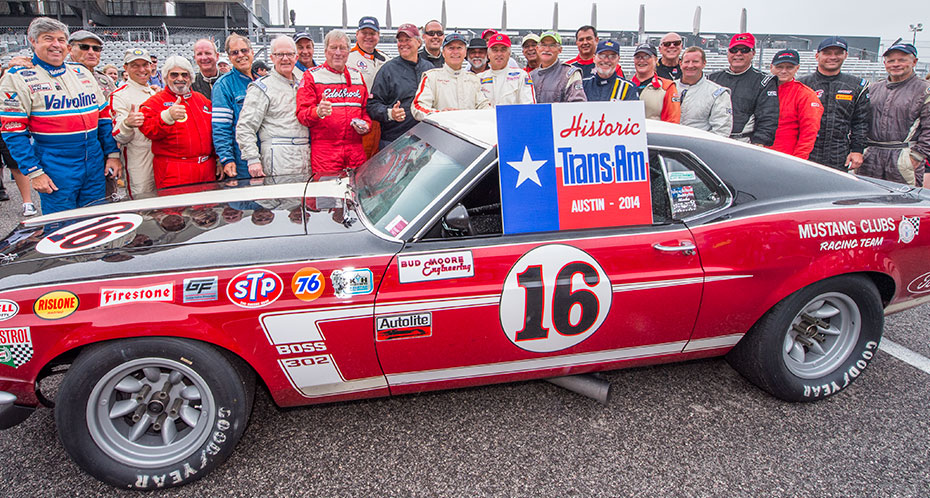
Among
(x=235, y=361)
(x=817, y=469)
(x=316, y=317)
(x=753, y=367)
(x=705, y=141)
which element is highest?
(x=705, y=141)

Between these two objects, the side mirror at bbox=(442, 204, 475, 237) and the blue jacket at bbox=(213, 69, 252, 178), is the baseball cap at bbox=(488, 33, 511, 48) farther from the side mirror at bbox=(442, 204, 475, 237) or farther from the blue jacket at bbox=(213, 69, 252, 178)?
the side mirror at bbox=(442, 204, 475, 237)

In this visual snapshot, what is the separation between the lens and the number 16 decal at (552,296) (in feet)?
7.58

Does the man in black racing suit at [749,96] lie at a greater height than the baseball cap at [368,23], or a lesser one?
lesser

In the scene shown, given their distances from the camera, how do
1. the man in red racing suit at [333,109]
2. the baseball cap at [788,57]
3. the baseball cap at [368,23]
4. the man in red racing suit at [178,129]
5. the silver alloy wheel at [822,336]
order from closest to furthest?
the silver alloy wheel at [822,336] → the man in red racing suit at [178,129] → the man in red racing suit at [333,109] → the baseball cap at [788,57] → the baseball cap at [368,23]

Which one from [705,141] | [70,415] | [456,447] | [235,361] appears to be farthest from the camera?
[705,141]

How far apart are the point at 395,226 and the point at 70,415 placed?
4.55 feet

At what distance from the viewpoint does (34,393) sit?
2.11 m

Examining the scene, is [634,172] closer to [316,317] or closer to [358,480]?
[316,317]

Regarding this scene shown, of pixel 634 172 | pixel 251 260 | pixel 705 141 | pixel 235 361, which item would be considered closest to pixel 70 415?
pixel 235 361

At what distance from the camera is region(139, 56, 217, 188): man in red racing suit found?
12.8 feet

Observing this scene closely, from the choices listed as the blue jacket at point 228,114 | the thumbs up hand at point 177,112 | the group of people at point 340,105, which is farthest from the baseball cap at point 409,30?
the thumbs up hand at point 177,112

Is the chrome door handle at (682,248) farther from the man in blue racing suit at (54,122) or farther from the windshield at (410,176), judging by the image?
the man in blue racing suit at (54,122)

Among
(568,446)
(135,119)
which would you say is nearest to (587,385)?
(568,446)

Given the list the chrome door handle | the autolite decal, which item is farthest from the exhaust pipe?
the autolite decal
